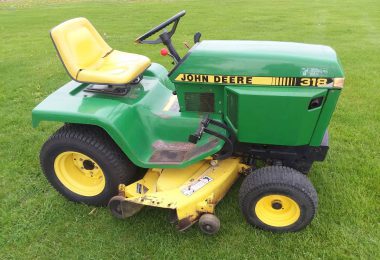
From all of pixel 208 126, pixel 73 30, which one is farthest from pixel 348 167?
pixel 73 30

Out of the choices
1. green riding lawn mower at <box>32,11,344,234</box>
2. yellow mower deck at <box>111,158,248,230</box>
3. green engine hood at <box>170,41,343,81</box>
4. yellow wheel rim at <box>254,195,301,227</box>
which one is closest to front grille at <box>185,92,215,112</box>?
green riding lawn mower at <box>32,11,344,234</box>

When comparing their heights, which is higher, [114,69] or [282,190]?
[114,69]

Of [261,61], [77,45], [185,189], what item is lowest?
[185,189]

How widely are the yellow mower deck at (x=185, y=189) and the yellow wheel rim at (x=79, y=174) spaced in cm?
35

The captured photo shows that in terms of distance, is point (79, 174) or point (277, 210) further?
point (79, 174)

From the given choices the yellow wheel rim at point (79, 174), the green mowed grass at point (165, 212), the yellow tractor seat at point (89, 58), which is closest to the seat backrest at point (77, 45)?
the yellow tractor seat at point (89, 58)

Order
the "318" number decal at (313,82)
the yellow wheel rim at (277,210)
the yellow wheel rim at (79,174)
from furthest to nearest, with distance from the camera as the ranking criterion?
1. the yellow wheel rim at (79,174)
2. the yellow wheel rim at (277,210)
3. the "318" number decal at (313,82)

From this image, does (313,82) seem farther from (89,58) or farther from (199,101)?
(89,58)

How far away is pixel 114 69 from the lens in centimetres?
286

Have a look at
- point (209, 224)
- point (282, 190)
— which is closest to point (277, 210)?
point (282, 190)

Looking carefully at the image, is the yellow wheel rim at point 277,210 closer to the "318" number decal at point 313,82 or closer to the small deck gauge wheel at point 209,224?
the small deck gauge wheel at point 209,224

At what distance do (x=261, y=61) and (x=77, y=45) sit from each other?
1442 millimetres

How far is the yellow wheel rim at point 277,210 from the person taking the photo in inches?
99.6

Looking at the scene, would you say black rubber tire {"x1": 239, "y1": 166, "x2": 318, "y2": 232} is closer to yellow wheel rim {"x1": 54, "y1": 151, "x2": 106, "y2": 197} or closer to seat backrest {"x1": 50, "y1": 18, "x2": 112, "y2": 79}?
yellow wheel rim {"x1": 54, "y1": 151, "x2": 106, "y2": 197}
